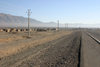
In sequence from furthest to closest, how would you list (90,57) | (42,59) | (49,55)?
(49,55), (90,57), (42,59)

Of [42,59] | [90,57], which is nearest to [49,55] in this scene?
[42,59]

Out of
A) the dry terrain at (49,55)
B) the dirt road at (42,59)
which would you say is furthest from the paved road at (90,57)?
the dirt road at (42,59)

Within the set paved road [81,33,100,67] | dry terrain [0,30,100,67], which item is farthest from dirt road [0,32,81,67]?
paved road [81,33,100,67]

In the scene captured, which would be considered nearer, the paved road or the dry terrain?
the paved road

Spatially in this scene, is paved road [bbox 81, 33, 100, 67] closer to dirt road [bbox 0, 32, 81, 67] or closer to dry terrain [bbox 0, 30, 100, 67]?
dry terrain [bbox 0, 30, 100, 67]

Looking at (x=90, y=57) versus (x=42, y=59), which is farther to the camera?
(x=90, y=57)

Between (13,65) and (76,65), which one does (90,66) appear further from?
(13,65)

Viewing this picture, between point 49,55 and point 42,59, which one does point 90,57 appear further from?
point 42,59

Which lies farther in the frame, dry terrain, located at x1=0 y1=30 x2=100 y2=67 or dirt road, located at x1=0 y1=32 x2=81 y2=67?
dry terrain, located at x1=0 y1=30 x2=100 y2=67

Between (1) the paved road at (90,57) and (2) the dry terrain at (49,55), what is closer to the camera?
(1) the paved road at (90,57)

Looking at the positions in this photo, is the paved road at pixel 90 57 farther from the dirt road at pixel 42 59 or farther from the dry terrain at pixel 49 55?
the dirt road at pixel 42 59

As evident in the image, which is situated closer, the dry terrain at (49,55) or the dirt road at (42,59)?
the dirt road at (42,59)

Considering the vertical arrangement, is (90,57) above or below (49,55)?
above

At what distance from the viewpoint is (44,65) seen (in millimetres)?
10469
